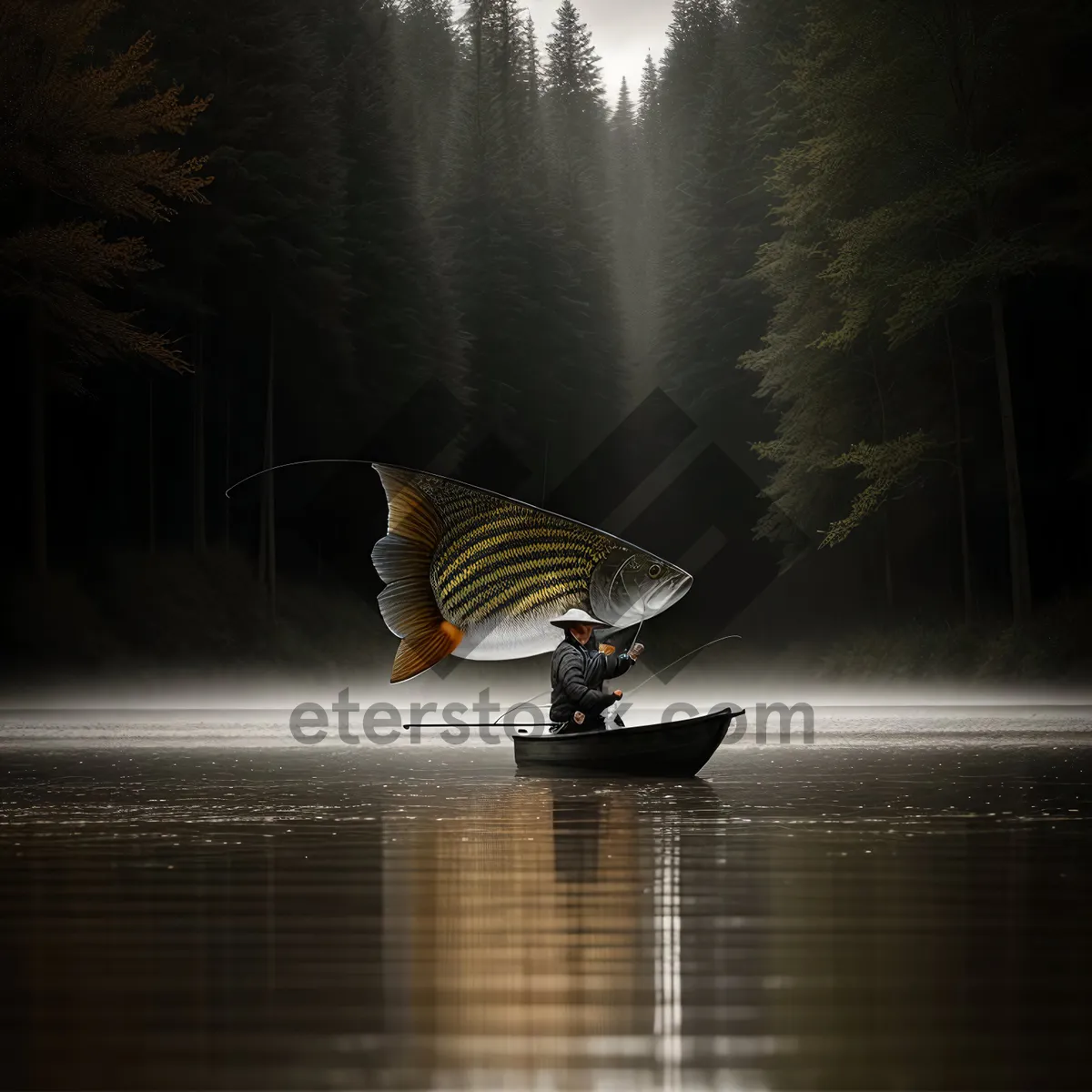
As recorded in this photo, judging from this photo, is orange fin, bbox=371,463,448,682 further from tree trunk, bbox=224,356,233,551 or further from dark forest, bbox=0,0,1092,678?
tree trunk, bbox=224,356,233,551

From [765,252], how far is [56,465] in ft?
59.8

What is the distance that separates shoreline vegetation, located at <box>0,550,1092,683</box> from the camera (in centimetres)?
3259

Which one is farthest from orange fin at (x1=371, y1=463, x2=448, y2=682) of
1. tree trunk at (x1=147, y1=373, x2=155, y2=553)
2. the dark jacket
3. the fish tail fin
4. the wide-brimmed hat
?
tree trunk at (x1=147, y1=373, x2=155, y2=553)

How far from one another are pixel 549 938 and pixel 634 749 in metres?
9.17

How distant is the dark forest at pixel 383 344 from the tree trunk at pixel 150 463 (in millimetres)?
174

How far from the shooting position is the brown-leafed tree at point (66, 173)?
103ft

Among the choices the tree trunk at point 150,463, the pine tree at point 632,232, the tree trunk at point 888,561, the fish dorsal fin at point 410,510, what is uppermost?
the pine tree at point 632,232

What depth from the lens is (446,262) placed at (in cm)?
6806

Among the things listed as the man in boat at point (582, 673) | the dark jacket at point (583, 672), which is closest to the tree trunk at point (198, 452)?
the man in boat at point (582, 673)

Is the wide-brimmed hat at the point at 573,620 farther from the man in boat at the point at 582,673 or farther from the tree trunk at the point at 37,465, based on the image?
the tree trunk at the point at 37,465

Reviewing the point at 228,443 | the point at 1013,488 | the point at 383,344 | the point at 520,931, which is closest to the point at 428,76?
the point at 383,344

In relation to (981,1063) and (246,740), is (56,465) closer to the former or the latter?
(246,740)

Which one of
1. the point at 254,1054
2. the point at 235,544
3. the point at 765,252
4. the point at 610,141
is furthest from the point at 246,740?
the point at 610,141

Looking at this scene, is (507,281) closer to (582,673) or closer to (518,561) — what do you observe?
(582,673)
